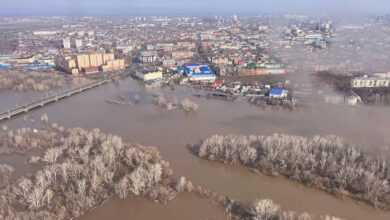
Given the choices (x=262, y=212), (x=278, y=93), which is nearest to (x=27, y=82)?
(x=278, y=93)

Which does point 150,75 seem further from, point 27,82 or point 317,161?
Result: point 317,161

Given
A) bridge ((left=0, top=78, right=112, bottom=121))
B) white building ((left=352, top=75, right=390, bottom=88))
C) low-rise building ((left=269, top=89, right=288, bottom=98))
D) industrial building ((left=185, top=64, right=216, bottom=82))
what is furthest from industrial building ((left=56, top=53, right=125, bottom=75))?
white building ((left=352, top=75, right=390, bottom=88))

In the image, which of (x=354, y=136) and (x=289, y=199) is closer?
(x=289, y=199)

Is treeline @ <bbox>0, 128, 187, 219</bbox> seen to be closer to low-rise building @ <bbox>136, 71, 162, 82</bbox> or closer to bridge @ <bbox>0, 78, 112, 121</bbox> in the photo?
bridge @ <bbox>0, 78, 112, 121</bbox>

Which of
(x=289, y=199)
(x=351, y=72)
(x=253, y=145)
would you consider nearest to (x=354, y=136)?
→ (x=253, y=145)

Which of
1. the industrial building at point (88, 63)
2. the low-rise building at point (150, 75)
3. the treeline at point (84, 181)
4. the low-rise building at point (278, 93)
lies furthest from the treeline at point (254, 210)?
the industrial building at point (88, 63)

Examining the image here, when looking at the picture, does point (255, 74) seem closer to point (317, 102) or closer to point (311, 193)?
point (317, 102)

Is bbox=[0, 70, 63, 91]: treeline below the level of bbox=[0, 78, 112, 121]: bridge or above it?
above
